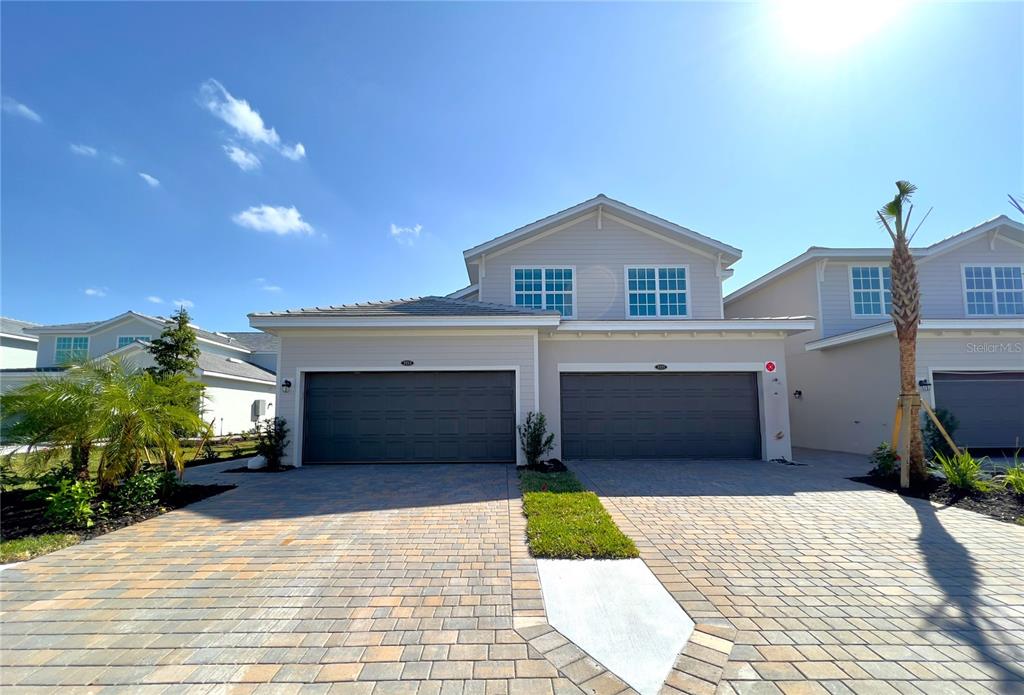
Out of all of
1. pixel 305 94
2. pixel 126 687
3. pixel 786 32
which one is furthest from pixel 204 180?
pixel 786 32

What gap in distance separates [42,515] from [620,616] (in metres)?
→ 7.34

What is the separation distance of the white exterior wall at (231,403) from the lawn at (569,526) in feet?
53.1

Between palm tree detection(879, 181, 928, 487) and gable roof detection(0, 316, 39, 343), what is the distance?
121 feet

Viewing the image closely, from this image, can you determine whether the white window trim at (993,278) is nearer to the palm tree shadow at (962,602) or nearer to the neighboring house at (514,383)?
the neighboring house at (514,383)

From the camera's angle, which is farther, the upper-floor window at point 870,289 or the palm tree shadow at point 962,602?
the upper-floor window at point 870,289

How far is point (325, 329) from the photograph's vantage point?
32.5 ft

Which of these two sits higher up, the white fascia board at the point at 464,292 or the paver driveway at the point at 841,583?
the white fascia board at the point at 464,292

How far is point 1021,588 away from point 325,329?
435 inches

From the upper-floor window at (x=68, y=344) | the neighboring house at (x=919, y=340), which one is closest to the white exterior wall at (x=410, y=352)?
the neighboring house at (x=919, y=340)

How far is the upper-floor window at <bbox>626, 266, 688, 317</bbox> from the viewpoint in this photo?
41.9ft

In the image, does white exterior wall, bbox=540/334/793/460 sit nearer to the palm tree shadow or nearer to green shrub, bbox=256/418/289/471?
the palm tree shadow

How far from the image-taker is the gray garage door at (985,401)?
A: 441 inches

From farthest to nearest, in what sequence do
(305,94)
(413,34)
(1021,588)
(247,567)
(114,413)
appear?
1. (305,94)
2. (413,34)
3. (114,413)
4. (247,567)
5. (1021,588)

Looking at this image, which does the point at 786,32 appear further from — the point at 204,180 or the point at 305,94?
the point at 204,180
